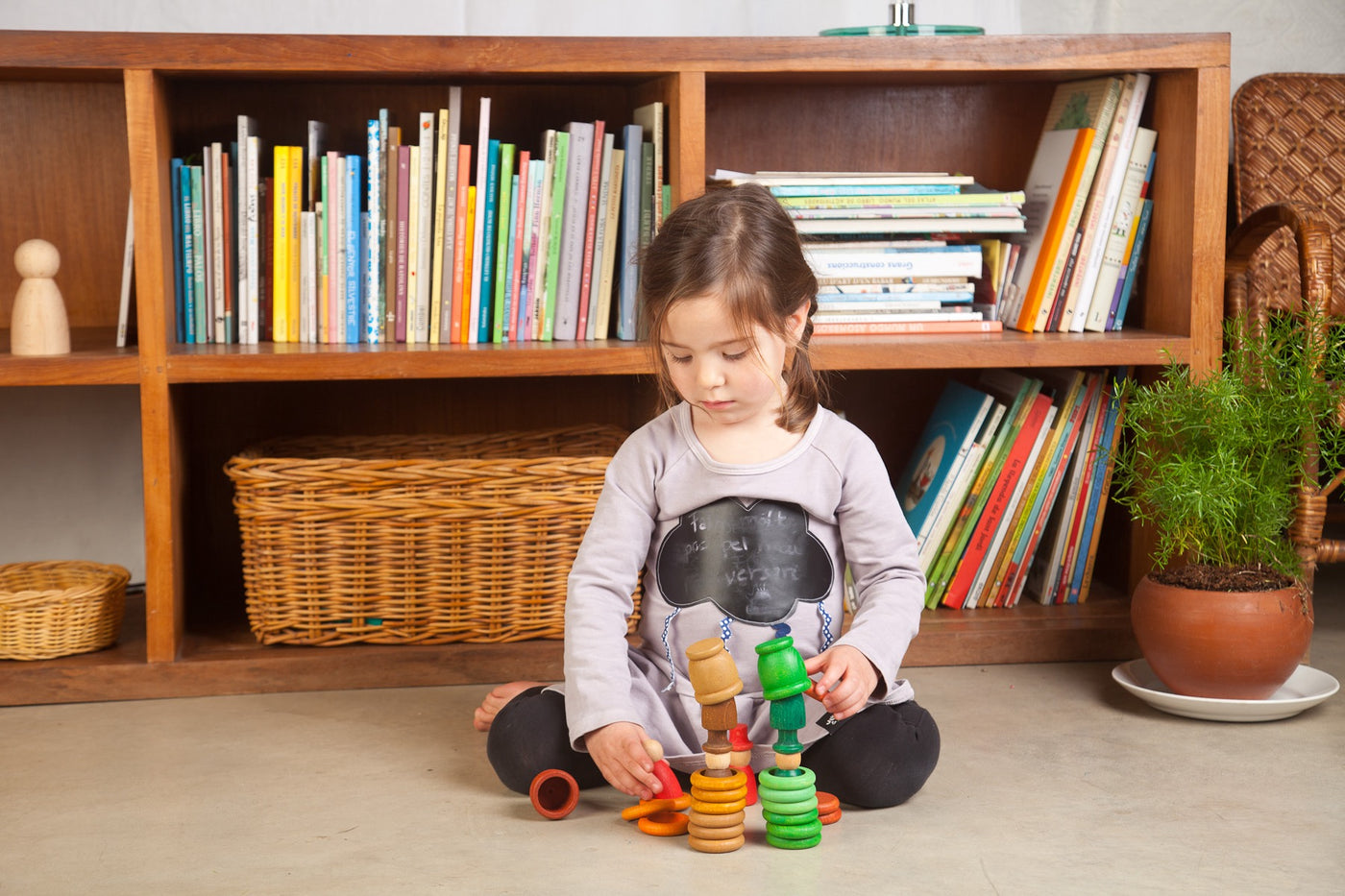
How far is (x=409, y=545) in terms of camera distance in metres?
1.60

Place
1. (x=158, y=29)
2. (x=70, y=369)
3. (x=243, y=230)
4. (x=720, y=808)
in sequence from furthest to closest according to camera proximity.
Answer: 1. (x=158, y=29)
2. (x=243, y=230)
3. (x=70, y=369)
4. (x=720, y=808)

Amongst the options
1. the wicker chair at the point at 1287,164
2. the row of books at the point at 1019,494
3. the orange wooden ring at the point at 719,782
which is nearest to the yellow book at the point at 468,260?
the row of books at the point at 1019,494

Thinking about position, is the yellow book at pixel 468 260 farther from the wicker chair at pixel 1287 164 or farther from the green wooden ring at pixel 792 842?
the wicker chair at pixel 1287 164

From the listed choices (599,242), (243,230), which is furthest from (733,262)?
(243,230)

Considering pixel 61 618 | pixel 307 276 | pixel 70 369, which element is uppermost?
pixel 307 276

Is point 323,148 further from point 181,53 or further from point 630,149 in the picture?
point 630,149

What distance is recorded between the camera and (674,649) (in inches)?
50.6

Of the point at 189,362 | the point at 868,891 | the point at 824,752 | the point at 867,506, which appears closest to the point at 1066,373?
the point at 867,506

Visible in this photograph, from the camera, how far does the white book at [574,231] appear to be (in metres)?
1.68

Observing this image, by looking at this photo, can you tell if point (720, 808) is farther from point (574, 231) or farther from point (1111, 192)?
point (1111, 192)

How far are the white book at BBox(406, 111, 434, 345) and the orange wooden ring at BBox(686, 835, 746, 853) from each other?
0.81m

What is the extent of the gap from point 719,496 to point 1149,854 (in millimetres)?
493

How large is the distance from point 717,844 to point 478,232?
88cm

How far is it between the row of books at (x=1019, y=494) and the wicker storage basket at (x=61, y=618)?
1.04 meters
